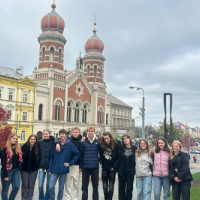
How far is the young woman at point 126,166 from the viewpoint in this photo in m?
8.09

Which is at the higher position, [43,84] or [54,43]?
[54,43]

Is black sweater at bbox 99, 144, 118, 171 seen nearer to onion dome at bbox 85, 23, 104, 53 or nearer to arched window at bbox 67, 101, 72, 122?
arched window at bbox 67, 101, 72, 122

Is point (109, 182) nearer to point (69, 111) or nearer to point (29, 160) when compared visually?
point (29, 160)

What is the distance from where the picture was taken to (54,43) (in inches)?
1939

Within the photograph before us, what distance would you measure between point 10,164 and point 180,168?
4550mm

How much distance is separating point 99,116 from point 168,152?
50.2m

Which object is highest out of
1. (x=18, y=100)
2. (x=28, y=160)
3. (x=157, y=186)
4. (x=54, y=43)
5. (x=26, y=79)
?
(x=54, y=43)

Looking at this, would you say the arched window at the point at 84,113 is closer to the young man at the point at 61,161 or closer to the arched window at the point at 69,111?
the arched window at the point at 69,111

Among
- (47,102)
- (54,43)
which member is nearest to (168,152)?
(47,102)

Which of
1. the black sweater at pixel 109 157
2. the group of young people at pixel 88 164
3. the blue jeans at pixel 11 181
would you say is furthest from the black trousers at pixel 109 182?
the blue jeans at pixel 11 181

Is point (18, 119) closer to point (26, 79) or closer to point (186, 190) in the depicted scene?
point (26, 79)

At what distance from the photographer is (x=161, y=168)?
769 centimetres

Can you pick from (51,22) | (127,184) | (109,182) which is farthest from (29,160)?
(51,22)

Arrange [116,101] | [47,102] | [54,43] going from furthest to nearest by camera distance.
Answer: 1. [116,101]
2. [54,43]
3. [47,102]
